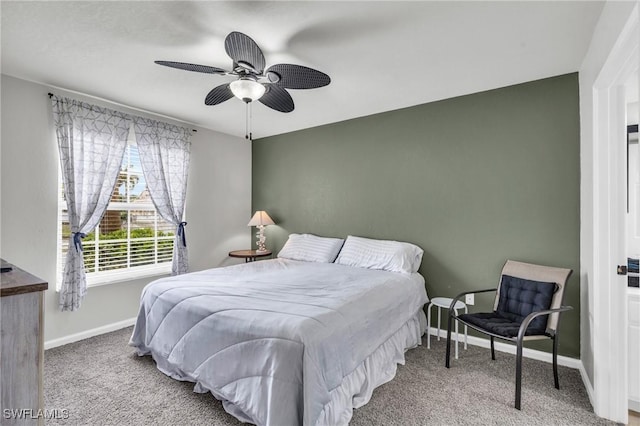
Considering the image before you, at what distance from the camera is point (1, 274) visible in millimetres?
1454

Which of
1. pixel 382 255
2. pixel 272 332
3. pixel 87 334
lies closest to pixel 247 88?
pixel 272 332

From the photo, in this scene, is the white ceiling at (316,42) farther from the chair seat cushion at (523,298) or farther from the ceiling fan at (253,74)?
the chair seat cushion at (523,298)

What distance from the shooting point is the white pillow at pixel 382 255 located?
126 inches

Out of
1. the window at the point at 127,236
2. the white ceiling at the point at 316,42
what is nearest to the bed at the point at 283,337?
the window at the point at 127,236

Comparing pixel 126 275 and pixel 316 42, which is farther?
pixel 126 275

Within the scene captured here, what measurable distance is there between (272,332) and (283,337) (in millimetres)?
89

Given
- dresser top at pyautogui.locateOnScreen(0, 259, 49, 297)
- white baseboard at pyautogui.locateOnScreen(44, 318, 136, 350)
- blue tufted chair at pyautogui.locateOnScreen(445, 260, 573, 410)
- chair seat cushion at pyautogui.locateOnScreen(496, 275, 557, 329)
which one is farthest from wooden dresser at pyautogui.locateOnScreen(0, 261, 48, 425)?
chair seat cushion at pyautogui.locateOnScreen(496, 275, 557, 329)

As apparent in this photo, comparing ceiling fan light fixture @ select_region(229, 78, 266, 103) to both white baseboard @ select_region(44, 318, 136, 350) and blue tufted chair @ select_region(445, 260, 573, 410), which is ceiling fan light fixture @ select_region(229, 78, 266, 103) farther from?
white baseboard @ select_region(44, 318, 136, 350)

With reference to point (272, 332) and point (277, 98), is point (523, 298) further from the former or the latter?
point (277, 98)


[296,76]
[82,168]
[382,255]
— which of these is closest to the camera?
[296,76]

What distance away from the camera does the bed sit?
65.1 inches

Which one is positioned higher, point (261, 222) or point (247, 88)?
point (247, 88)

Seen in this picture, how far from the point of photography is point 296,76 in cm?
206

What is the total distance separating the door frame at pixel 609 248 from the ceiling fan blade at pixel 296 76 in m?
1.69
